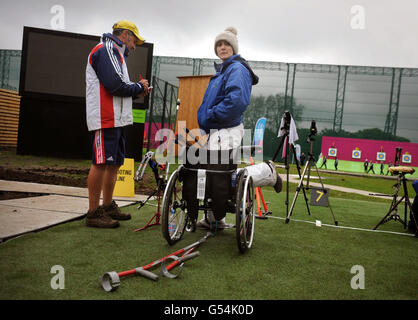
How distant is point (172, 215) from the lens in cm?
274

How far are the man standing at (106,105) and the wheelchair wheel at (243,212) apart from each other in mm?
1209

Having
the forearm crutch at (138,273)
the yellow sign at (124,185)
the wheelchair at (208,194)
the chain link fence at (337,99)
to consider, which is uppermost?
the chain link fence at (337,99)

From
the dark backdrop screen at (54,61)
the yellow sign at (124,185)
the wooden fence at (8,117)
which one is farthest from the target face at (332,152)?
the yellow sign at (124,185)

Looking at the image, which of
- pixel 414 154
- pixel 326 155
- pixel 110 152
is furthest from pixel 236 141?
pixel 414 154

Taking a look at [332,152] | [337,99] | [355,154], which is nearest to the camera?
[355,154]

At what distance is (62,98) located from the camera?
1029 centimetres

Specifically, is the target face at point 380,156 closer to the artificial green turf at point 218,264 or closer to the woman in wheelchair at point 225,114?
the artificial green turf at point 218,264

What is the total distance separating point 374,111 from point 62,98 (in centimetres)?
2176

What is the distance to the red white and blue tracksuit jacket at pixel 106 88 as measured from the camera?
2.89 m

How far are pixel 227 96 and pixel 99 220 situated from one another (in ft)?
5.31

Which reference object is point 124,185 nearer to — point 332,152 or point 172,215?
point 172,215

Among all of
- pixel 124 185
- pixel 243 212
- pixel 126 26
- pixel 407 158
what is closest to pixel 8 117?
pixel 124 185

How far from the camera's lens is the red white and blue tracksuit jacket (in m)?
2.89
